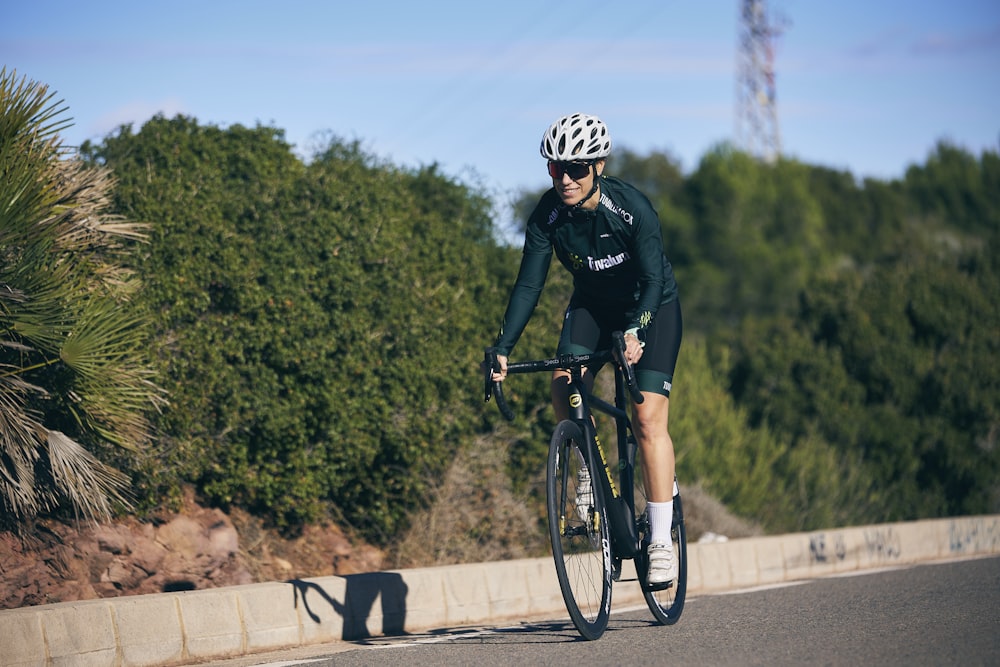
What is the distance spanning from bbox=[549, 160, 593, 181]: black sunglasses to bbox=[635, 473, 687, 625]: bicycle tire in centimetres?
187

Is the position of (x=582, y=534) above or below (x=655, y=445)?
below

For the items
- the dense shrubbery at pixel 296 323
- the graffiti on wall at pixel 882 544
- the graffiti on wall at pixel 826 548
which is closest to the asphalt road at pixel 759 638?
the graffiti on wall at pixel 826 548

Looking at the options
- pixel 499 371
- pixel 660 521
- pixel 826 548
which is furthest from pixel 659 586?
pixel 826 548

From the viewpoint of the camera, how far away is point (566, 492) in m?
6.38

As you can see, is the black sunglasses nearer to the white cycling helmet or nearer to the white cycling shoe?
the white cycling helmet

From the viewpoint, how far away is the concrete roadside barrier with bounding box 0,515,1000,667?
608 centimetres

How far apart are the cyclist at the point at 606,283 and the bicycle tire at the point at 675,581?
0.42ft

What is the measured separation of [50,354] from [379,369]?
3498mm

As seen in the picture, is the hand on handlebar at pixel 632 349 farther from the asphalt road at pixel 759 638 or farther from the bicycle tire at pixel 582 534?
the asphalt road at pixel 759 638

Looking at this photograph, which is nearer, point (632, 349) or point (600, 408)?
point (632, 349)

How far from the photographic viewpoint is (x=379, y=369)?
10.6 meters


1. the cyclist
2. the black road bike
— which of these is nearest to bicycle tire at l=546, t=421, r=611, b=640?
the black road bike

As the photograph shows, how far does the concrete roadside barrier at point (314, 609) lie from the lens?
6.08 m

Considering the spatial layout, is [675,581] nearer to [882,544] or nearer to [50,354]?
[50,354]
